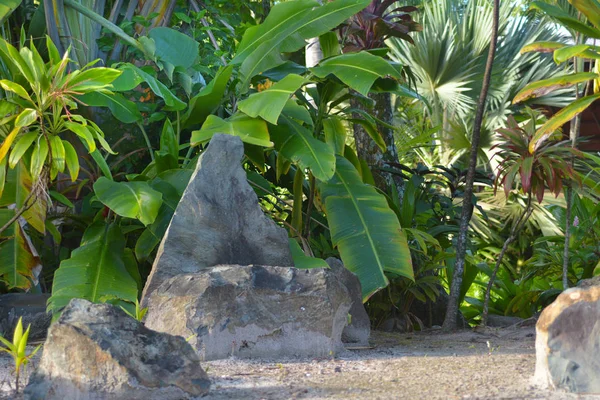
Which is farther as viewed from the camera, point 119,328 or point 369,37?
point 369,37

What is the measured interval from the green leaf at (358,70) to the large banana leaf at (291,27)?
564 mm

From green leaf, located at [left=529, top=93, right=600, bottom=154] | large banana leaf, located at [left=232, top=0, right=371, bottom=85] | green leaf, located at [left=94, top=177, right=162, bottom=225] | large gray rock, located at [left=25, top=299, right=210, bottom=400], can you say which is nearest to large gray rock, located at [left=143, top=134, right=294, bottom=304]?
green leaf, located at [left=94, top=177, right=162, bottom=225]

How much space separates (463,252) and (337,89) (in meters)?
1.51

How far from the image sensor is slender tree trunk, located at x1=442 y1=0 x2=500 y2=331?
485 cm

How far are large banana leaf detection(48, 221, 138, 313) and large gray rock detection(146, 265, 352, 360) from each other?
0.58 metres

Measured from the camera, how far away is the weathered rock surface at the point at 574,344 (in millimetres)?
2648

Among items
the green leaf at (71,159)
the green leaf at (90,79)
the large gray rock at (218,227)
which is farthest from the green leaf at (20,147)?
the large gray rock at (218,227)

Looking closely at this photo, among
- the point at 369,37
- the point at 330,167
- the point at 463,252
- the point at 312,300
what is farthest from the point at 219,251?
the point at 369,37

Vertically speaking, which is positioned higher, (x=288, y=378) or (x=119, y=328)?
(x=119, y=328)

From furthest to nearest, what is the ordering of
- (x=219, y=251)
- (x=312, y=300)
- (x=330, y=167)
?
1. (x=330, y=167)
2. (x=219, y=251)
3. (x=312, y=300)

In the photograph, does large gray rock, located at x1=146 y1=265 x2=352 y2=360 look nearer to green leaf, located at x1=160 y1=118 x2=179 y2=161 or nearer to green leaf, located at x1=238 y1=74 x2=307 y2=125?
green leaf, located at x1=238 y1=74 x2=307 y2=125

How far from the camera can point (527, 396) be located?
2.64 metres

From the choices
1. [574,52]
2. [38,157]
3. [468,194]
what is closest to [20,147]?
[38,157]

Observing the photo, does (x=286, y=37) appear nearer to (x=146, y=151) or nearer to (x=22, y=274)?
(x=146, y=151)
